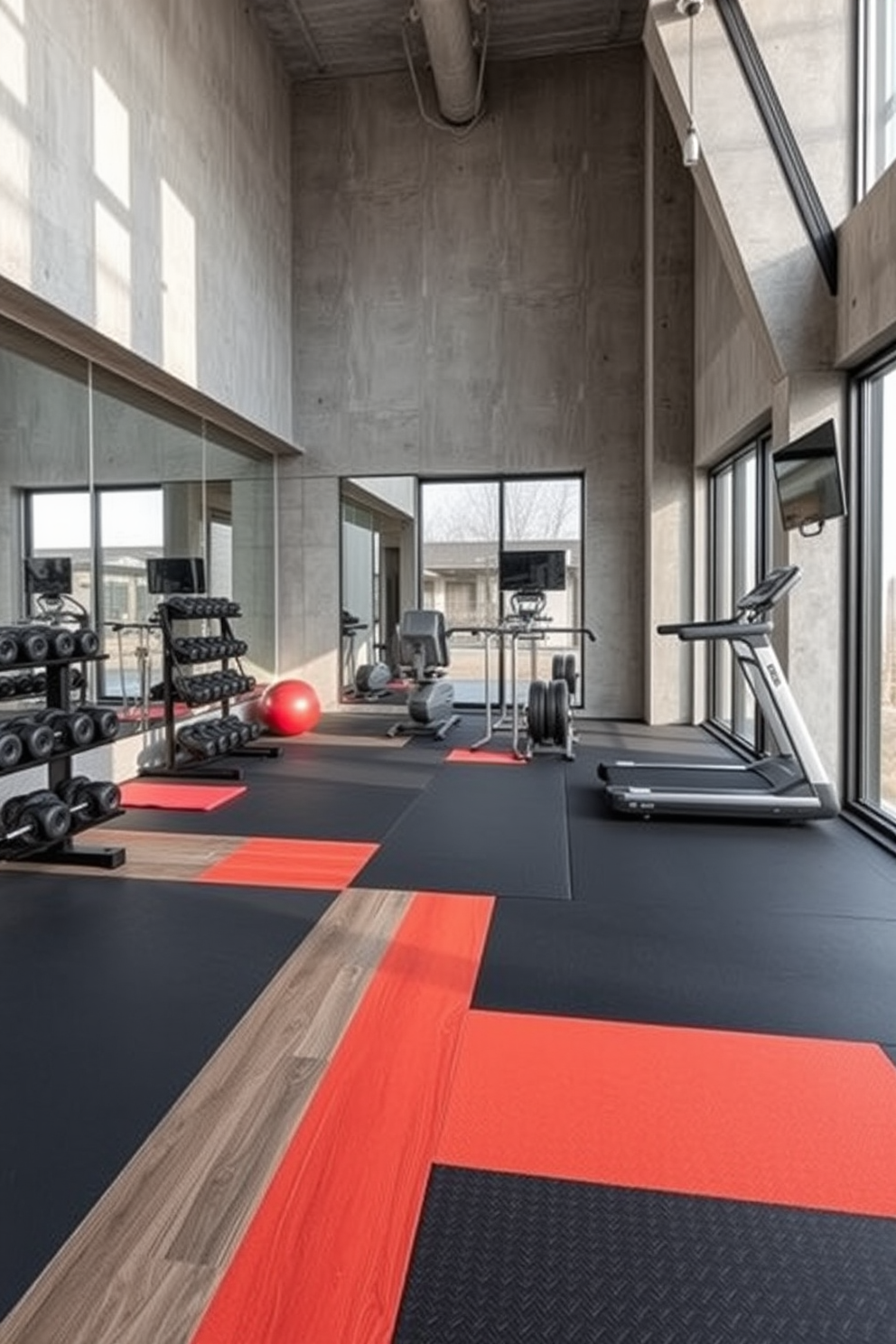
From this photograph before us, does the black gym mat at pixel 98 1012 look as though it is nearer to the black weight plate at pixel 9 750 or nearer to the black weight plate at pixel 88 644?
the black weight plate at pixel 9 750

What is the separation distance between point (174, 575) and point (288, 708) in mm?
1607

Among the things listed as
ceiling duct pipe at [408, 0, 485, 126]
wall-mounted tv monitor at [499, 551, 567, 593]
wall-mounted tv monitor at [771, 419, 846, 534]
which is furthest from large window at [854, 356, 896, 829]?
ceiling duct pipe at [408, 0, 485, 126]

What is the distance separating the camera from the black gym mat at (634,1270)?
4.52ft

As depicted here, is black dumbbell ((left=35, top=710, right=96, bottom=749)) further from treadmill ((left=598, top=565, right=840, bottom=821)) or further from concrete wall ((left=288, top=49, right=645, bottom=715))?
concrete wall ((left=288, top=49, right=645, bottom=715))

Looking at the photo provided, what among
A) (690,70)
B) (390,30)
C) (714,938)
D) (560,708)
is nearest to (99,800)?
(714,938)

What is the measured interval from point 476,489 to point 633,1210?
808 centimetres

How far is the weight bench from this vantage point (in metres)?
7.40

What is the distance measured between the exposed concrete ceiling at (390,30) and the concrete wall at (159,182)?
0.36 m

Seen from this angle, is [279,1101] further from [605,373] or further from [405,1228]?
[605,373]

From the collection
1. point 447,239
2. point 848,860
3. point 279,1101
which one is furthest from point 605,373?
point 279,1101

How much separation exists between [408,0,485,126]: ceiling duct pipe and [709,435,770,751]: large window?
14.8ft

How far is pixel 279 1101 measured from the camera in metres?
2.02

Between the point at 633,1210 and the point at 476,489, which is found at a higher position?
the point at 476,489

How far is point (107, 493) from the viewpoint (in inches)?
220
